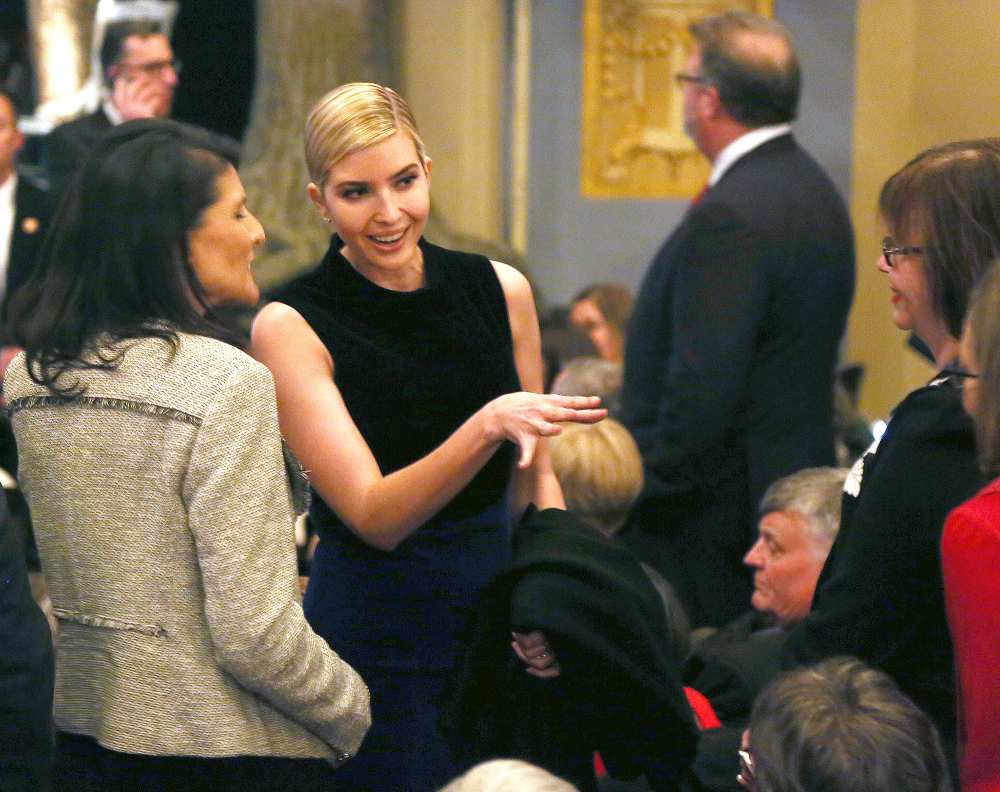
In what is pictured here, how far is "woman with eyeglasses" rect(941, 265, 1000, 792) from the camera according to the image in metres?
1.69

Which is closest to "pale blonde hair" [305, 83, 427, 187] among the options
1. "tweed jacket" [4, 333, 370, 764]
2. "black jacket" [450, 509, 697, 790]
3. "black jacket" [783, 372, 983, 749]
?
"tweed jacket" [4, 333, 370, 764]

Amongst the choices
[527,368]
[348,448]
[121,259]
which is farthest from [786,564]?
[121,259]

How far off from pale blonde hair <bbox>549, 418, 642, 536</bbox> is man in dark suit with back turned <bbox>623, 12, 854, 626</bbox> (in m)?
0.57

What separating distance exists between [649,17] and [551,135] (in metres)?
0.74

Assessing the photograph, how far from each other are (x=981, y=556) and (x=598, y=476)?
123 cm

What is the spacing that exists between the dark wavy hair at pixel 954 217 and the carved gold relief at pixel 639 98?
4850 mm

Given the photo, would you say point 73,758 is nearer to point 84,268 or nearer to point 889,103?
point 84,268

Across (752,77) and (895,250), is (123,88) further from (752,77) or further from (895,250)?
(895,250)

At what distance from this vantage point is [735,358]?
341cm

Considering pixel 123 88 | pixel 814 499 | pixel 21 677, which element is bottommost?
pixel 814 499

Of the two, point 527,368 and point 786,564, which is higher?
point 527,368

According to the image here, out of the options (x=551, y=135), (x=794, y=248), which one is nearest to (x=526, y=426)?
(x=794, y=248)

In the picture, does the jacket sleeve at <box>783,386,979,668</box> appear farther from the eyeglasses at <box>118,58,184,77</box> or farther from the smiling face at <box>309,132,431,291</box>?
the eyeglasses at <box>118,58,184,77</box>

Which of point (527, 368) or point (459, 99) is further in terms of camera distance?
point (459, 99)
